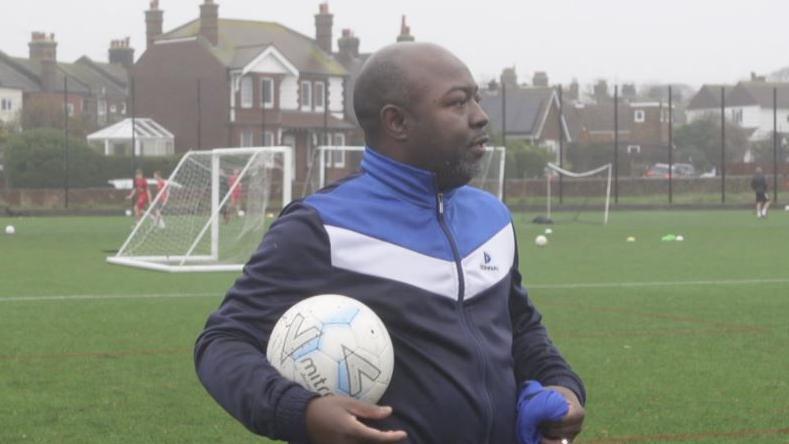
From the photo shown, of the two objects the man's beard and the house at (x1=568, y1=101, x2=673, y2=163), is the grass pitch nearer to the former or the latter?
the man's beard

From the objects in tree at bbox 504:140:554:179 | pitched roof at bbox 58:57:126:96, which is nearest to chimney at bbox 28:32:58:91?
pitched roof at bbox 58:57:126:96

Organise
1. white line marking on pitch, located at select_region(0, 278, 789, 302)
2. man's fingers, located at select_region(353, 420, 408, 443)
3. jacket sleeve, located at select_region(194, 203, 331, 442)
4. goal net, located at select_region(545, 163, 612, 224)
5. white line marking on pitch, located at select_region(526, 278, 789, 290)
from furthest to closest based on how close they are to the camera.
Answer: goal net, located at select_region(545, 163, 612, 224) → white line marking on pitch, located at select_region(526, 278, 789, 290) → white line marking on pitch, located at select_region(0, 278, 789, 302) → jacket sleeve, located at select_region(194, 203, 331, 442) → man's fingers, located at select_region(353, 420, 408, 443)

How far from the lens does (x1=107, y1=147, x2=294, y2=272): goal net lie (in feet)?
85.3

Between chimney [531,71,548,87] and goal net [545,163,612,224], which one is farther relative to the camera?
chimney [531,71,548,87]

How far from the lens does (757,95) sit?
12912 cm

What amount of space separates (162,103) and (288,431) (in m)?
75.4

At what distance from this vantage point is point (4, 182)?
56.6 m

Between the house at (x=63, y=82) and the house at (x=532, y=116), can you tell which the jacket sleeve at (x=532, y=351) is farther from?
the house at (x=532, y=116)

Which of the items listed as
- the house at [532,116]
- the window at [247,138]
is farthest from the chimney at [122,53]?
the window at [247,138]

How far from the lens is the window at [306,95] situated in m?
81.7

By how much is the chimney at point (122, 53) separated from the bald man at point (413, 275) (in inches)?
4500

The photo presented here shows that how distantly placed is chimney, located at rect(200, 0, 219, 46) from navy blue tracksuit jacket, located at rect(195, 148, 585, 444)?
76.9 m

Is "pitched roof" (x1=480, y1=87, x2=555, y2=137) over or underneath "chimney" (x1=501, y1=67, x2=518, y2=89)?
underneath

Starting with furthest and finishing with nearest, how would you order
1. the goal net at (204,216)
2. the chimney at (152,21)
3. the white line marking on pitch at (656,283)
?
1. the chimney at (152,21)
2. the goal net at (204,216)
3. the white line marking on pitch at (656,283)
